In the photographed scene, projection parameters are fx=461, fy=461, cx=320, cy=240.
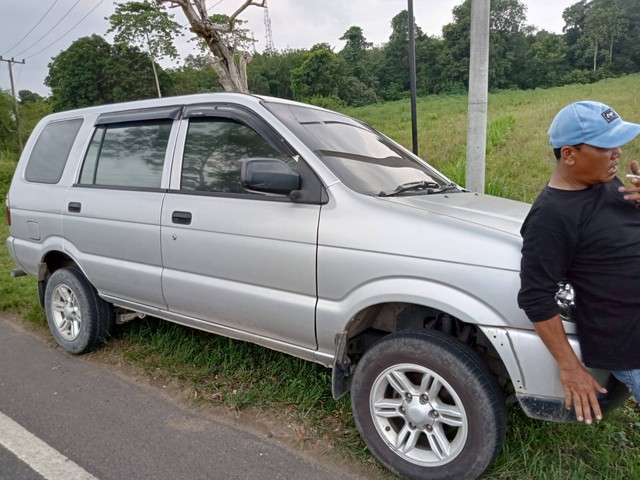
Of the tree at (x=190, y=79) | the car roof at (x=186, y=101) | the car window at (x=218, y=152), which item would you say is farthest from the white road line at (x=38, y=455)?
the tree at (x=190, y=79)

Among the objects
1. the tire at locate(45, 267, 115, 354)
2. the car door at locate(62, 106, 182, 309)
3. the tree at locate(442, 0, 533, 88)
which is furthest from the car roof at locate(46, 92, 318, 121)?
the tree at locate(442, 0, 533, 88)

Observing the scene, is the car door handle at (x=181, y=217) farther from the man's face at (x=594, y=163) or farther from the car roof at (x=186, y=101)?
the man's face at (x=594, y=163)

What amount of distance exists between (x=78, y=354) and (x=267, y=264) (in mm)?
2365

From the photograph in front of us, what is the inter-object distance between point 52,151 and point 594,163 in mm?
4089

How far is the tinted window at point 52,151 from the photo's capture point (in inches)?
152

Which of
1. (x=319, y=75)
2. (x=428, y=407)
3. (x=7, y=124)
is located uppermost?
(x=319, y=75)

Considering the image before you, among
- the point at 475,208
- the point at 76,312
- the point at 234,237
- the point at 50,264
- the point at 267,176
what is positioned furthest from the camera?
the point at 50,264

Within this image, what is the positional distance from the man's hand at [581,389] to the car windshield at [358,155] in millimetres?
1213

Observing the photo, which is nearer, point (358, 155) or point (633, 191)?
point (633, 191)

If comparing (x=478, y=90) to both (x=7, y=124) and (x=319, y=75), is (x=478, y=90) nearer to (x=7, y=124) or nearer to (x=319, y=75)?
(x=7, y=124)

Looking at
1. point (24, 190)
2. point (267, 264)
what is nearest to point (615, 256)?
point (267, 264)

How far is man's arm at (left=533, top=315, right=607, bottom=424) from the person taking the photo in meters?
1.75

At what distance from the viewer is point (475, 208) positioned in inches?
98.3

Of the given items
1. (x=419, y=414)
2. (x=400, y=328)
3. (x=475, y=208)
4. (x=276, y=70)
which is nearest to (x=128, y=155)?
(x=400, y=328)
